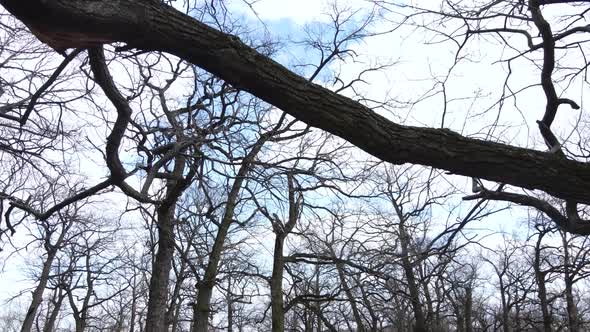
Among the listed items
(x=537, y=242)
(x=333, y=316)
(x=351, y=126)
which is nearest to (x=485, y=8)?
(x=351, y=126)

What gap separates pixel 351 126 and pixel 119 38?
4.44 ft

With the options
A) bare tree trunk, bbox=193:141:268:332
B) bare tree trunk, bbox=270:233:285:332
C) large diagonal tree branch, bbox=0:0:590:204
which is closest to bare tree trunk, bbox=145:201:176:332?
bare tree trunk, bbox=193:141:268:332

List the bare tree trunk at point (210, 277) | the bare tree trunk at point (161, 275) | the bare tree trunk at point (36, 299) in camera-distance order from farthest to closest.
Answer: the bare tree trunk at point (36, 299), the bare tree trunk at point (210, 277), the bare tree trunk at point (161, 275)

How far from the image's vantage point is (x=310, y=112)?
2.83m

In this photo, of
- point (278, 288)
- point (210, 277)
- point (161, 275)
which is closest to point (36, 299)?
point (210, 277)

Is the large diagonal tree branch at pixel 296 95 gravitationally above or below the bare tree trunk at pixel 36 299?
below

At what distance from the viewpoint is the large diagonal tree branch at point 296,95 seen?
246 centimetres

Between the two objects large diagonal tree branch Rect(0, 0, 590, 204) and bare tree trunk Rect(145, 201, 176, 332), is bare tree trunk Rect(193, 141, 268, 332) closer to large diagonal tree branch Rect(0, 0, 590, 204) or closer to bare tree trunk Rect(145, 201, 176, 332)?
bare tree trunk Rect(145, 201, 176, 332)

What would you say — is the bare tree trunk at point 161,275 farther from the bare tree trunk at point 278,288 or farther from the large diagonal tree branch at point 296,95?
the large diagonal tree branch at point 296,95

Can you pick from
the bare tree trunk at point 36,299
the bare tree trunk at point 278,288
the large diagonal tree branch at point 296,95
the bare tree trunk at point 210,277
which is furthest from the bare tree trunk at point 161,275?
the bare tree trunk at point 36,299

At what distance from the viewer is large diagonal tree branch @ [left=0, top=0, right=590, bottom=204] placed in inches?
96.8

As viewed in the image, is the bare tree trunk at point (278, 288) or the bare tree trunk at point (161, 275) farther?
the bare tree trunk at point (278, 288)

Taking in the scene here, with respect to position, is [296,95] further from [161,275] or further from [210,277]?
[210,277]

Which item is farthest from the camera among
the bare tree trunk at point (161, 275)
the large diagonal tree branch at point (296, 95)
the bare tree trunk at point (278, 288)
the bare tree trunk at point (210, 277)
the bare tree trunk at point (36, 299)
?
the bare tree trunk at point (36, 299)
